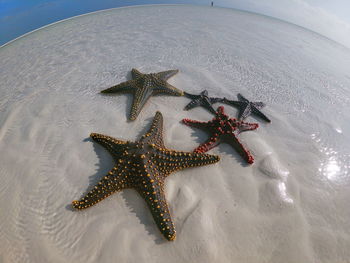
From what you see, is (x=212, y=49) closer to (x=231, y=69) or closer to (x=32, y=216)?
(x=231, y=69)

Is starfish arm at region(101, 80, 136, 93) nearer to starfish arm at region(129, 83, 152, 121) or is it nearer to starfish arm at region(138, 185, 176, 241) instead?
starfish arm at region(129, 83, 152, 121)

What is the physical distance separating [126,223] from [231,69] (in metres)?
6.22

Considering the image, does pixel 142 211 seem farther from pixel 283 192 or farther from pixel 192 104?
pixel 192 104

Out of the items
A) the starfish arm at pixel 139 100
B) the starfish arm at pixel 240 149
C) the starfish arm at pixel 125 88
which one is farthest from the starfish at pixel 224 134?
the starfish arm at pixel 125 88

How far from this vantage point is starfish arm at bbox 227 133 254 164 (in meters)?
4.26

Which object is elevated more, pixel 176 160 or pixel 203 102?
pixel 176 160

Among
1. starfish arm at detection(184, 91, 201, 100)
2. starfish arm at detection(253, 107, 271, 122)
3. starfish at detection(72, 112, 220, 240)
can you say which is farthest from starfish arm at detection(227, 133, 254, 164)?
starfish arm at detection(184, 91, 201, 100)

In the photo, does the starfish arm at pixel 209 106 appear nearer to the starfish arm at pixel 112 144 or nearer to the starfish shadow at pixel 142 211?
Answer: the starfish arm at pixel 112 144

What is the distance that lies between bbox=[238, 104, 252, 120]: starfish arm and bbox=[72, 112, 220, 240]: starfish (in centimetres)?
197

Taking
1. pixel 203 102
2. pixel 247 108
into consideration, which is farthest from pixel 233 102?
pixel 203 102

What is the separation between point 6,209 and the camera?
3619mm

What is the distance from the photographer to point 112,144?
4.05 meters


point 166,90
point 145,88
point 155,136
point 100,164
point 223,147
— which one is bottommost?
point 100,164

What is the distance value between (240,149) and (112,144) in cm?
260
